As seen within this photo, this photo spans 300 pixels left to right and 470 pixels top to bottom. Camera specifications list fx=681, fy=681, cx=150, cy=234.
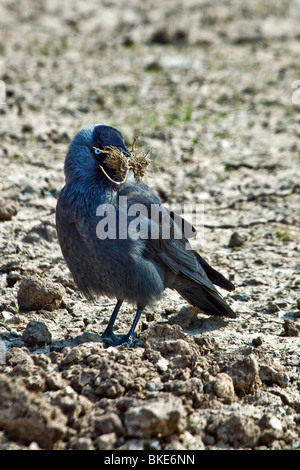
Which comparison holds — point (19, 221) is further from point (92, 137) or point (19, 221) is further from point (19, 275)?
point (92, 137)

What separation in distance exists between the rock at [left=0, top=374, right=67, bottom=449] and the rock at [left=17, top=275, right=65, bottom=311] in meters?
1.71

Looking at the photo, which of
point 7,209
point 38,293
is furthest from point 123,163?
point 7,209

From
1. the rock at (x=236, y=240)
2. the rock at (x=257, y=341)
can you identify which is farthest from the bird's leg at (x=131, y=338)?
the rock at (x=236, y=240)

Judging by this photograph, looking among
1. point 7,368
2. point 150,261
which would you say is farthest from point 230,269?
point 7,368

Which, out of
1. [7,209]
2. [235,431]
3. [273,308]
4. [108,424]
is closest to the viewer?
[108,424]

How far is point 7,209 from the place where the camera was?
6.62 metres

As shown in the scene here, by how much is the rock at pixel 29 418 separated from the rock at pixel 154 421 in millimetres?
367

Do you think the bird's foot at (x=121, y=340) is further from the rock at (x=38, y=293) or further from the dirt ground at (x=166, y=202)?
the rock at (x=38, y=293)

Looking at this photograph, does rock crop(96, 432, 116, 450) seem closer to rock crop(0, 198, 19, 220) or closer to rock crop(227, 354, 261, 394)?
rock crop(227, 354, 261, 394)

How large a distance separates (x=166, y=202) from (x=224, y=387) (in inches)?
146

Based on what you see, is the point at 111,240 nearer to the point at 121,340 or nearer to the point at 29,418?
the point at 121,340

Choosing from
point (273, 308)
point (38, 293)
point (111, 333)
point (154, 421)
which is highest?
point (38, 293)

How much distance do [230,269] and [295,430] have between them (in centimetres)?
256

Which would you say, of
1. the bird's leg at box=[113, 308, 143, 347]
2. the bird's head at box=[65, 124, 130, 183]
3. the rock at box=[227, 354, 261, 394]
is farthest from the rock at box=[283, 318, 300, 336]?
the bird's head at box=[65, 124, 130, 183]
